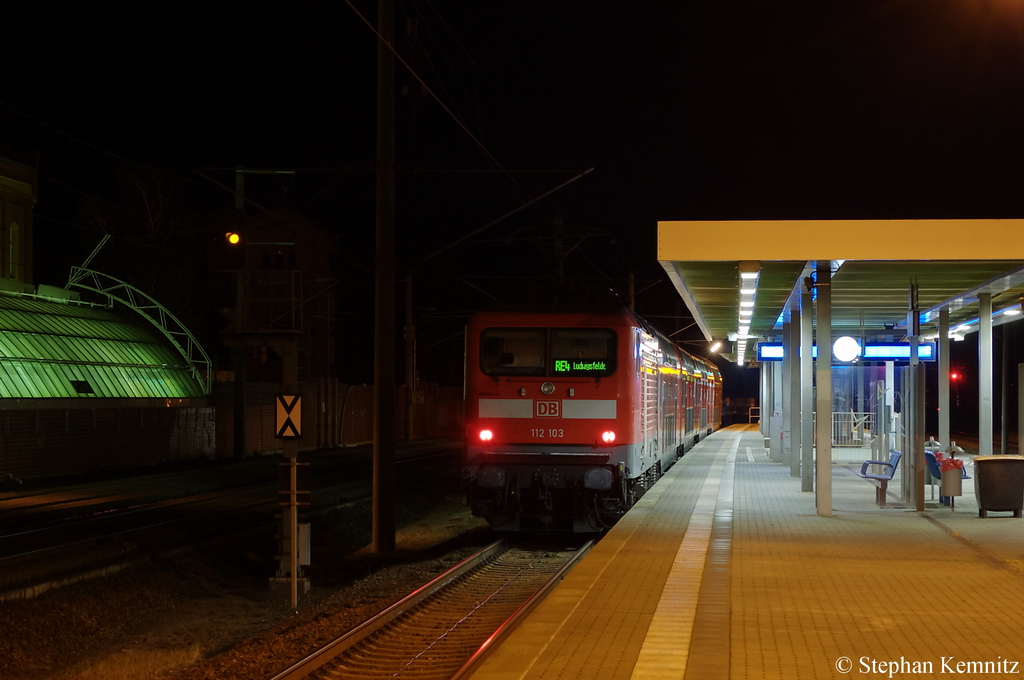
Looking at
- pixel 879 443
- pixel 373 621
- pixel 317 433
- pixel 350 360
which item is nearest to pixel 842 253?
pixel 373 621

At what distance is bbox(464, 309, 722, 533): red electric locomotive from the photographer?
47.4 feet

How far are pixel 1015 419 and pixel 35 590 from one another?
2281 inches

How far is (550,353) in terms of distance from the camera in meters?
14.7

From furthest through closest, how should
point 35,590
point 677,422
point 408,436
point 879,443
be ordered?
1. point 408,436
2. point 677,422
3. point 879,443
4. point 35,590

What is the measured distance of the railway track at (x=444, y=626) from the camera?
27.2ft

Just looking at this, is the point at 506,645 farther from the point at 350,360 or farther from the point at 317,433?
the point at 350,360

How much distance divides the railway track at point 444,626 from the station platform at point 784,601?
662mm

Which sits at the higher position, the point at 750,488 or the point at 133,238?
the point at 133,238

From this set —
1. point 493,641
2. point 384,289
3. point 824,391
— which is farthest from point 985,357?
point 493,641

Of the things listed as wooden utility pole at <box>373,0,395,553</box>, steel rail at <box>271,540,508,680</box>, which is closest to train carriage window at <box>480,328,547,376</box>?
wooden utility pole at <box>373,0,395,553</box>

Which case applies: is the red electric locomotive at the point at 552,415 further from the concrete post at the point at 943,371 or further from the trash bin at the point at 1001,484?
the concrete post at the point at 943,371

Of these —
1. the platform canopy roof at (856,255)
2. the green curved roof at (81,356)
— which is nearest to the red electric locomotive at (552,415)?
the platform canopy roof at (856,255)

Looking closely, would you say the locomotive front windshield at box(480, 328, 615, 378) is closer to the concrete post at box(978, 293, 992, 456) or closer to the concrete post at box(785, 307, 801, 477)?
the concrete post at box(785, 307, 801, 477)

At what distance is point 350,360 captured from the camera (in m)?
60.2
